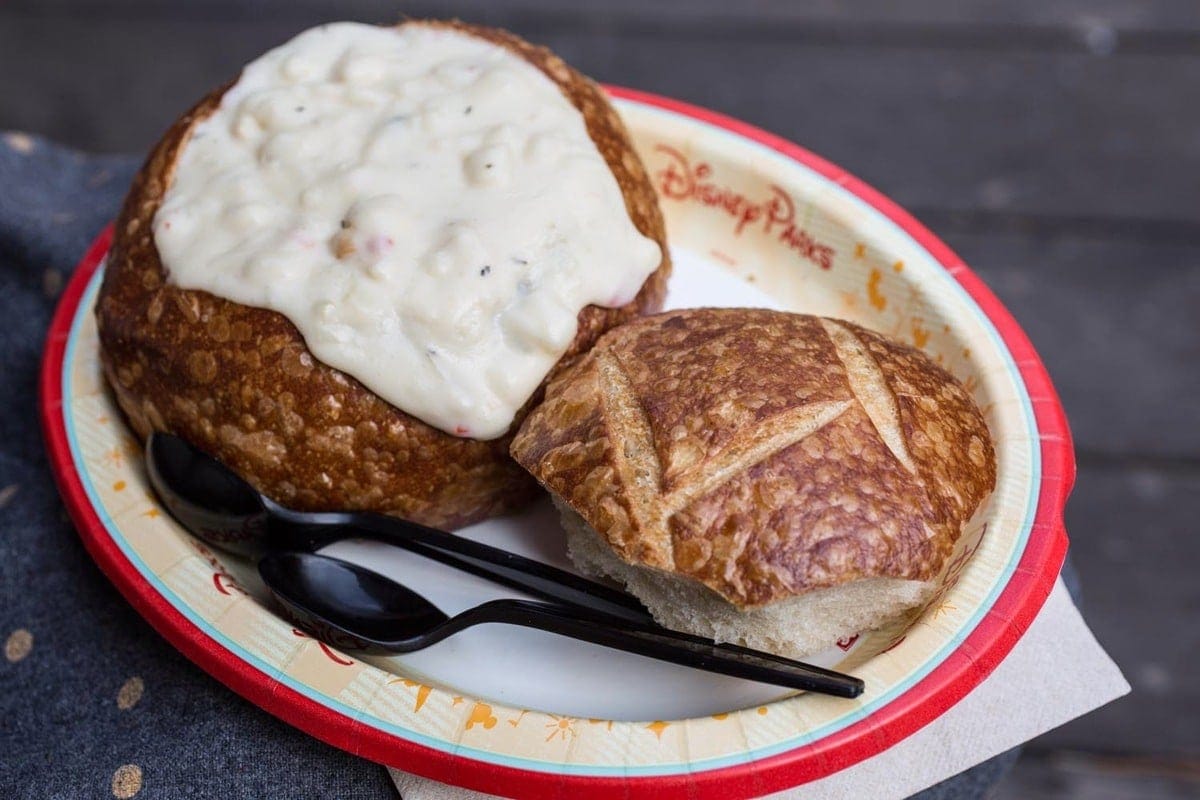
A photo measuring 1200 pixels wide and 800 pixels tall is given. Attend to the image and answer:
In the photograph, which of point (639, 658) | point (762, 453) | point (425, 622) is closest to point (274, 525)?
point (425, 622)

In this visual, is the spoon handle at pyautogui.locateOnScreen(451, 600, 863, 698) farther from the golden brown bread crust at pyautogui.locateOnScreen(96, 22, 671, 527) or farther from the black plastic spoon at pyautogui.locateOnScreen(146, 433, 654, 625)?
the golden brown bread crust at pyautogui.locateOnScreen(96, 22, 671, 527)

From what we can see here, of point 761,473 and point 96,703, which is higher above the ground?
point 761,473

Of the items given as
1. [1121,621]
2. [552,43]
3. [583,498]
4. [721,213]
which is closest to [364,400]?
[583,498]

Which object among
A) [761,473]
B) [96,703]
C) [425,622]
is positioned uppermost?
[761,473]

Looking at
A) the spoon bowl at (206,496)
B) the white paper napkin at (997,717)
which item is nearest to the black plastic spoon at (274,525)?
the spoon bowl at (206,496)

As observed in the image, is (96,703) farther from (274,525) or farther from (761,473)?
(761,473)

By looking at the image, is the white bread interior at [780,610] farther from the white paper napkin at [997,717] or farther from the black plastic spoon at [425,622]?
the white paper napkin at [997,717]
